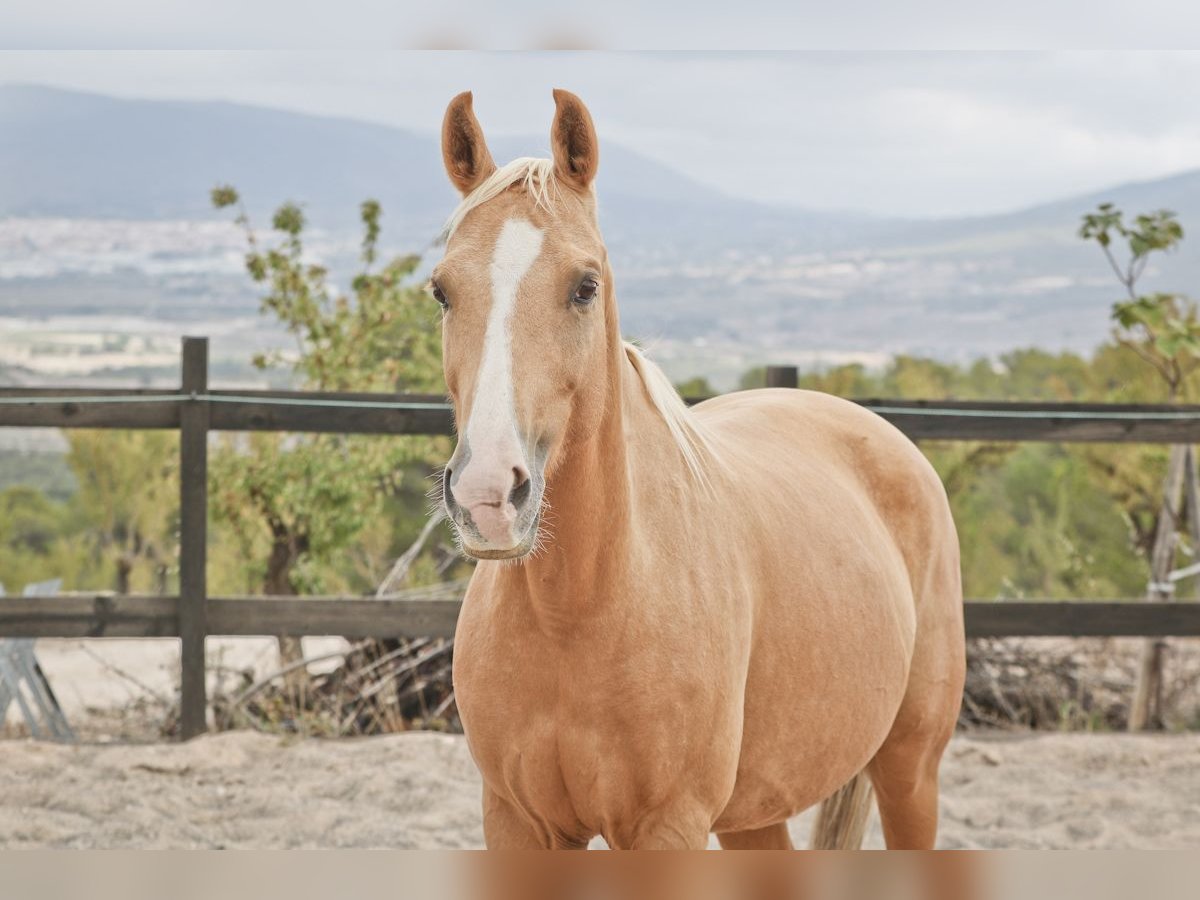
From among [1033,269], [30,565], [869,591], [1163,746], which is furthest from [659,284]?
[869,591]

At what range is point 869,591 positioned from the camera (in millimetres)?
2240

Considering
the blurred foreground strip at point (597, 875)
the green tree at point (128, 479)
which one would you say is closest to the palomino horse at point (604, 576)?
the blurred foreground strip at point (597, 875)

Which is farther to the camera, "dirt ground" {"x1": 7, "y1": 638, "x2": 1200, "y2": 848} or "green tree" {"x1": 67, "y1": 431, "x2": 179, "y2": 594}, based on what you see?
"green tree" {"x1": 67, "y1": 431, "x2": 179, "y2": 594}

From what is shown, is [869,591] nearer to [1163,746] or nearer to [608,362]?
[608,362]

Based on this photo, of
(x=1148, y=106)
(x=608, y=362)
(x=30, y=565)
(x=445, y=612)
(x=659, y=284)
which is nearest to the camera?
(x=608, y=362)

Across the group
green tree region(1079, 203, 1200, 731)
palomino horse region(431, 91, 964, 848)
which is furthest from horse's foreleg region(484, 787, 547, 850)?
green tree region(1079, 203, 1200, 731)

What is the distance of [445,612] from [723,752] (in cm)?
298

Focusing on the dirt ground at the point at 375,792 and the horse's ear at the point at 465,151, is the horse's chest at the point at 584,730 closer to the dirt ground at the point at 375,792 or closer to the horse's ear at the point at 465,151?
the horse's ear at the point at 465,151

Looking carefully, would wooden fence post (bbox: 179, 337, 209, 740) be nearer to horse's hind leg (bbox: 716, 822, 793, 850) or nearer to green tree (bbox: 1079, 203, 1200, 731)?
horse's hind leg (bbox: 716, 822, 793, 850)

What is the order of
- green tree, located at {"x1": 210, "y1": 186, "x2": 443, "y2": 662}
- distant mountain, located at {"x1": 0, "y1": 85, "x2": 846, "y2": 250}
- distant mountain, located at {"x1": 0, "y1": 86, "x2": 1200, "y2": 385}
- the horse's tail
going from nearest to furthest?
the horse's tail
green tree, located at {"x1": 210, "y1": 186, "x2": 443, "y2": 662}
distant mountain, located at {"x1": 0, "y1": 85, "x2": 846, "y2": 250}
distant mountain, located at {"x1": 0, "y1": 86, "x2": 1200, "y2": 385}

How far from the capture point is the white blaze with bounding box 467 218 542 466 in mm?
1311

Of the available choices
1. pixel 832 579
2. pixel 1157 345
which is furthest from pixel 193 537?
pixel 1157 345

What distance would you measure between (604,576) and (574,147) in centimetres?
59

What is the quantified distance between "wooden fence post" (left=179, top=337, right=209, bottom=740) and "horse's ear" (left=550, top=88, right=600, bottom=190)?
3.39 m
